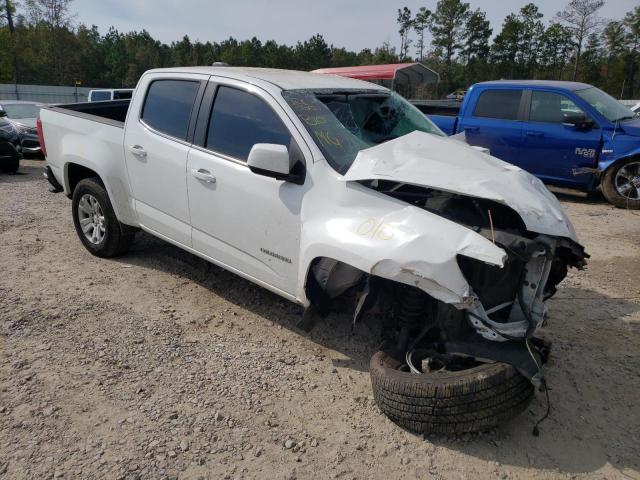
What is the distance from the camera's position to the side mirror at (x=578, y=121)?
26.0 feet

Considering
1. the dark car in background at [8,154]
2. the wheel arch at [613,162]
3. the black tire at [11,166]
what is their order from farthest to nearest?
1. the black tire at [11,166]
2. the dark car in background at [8,154]
3. the wheel arch at [613,162]

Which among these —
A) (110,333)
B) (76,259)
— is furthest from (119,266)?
(110,333)

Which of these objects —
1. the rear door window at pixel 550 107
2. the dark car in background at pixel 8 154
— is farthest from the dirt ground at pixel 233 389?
the dark car in background at pixel 8 154

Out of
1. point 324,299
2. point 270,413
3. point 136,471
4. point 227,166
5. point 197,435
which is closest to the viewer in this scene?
point 136,471

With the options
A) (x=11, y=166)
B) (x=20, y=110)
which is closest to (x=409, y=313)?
(x=11, y=166)

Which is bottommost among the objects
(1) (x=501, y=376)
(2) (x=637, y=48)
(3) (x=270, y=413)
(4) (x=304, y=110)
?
(3) (x=270, y=413)

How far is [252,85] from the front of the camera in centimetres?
366

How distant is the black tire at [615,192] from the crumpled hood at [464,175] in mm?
5566

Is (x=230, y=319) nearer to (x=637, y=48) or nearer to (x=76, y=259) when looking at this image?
(x=76, y=259)

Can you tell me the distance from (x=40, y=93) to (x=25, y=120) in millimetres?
24279

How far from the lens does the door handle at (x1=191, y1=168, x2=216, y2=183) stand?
371cm

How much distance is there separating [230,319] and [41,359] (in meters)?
1.32

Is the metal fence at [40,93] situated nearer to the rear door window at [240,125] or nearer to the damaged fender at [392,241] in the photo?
the rear door window at [240,125]

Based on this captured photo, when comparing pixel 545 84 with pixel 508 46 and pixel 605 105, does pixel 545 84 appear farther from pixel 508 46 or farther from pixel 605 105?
pixel 508 46
